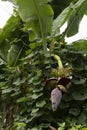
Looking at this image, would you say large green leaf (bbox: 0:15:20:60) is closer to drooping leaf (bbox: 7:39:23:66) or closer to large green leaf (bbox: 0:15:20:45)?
large green leaf (bbox: 0:15:20:45)

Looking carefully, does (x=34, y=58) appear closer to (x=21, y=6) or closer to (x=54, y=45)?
(x=54, y=45)

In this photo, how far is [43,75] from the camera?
103 inches

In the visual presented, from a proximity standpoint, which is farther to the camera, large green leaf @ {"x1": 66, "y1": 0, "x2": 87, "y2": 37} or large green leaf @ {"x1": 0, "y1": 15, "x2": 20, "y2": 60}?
large green leaf @ {"x1": 0, "y1": 15, "x2": 20, "y2": 60}

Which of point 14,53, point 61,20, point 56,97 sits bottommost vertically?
point 14,53

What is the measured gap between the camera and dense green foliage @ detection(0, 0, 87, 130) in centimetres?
252

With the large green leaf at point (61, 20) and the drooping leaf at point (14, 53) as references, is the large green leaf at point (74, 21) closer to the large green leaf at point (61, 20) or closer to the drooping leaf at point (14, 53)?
Result: the large green leaf at point (61, 20)

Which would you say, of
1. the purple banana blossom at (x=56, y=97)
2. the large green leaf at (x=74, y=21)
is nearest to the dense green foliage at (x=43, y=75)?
the large green leaf at (x=74, y=21)

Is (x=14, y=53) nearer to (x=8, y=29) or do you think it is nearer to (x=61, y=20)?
(x=8, y=29)

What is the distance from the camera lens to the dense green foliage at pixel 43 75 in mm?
2523

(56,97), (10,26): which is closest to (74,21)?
(10,26)

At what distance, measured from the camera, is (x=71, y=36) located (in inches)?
124

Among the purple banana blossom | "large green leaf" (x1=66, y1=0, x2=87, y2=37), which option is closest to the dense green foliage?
"large green leaf" (x1=66, y1=0, x2=87, y2=37)

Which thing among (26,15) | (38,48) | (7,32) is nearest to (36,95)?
(38,48)

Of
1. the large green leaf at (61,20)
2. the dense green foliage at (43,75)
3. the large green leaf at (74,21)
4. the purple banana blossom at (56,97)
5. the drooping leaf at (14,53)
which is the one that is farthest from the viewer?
the drooping leaf at (14,53)
